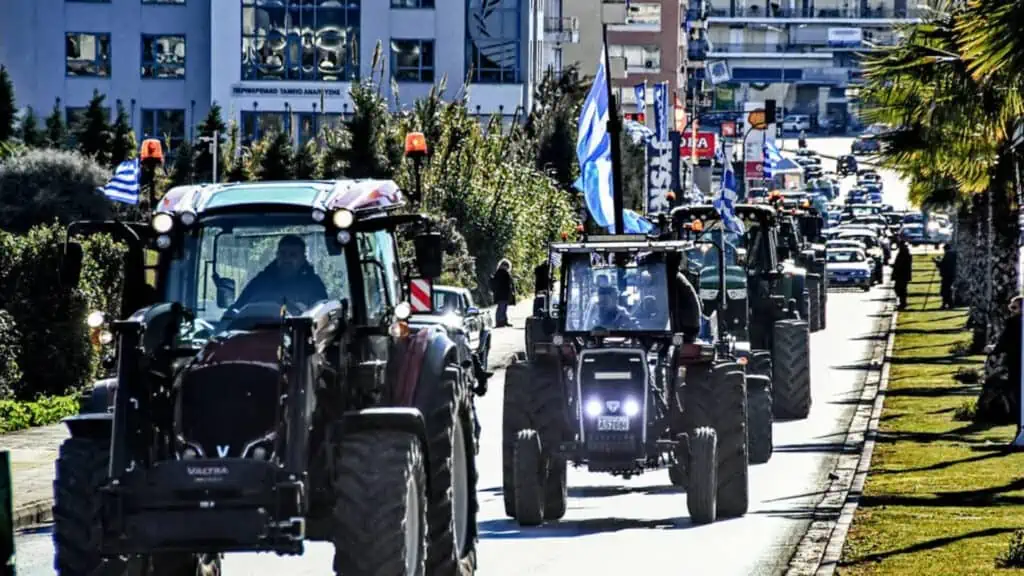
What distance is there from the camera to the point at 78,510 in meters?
12.8

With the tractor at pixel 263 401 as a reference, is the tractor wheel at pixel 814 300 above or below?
below

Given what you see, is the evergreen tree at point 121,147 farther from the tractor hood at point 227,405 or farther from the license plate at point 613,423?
the tractor hood at point 227,405

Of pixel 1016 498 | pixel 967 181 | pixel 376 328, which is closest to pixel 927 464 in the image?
pixel 1016 498

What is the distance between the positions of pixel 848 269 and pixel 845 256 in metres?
1.76

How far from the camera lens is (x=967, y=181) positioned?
3184 centimetres

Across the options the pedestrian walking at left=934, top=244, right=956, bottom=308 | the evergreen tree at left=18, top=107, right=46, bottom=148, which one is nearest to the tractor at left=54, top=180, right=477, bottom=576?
the evergreen tree at left=18, top=107, right=46, bottom=148

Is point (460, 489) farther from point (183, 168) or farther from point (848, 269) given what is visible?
point (848, 269)

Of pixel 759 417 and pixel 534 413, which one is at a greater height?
pixel 534 413

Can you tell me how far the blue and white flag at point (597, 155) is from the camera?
3866 centimetres

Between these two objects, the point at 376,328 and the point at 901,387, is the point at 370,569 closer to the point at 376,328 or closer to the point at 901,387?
the point at 376,328

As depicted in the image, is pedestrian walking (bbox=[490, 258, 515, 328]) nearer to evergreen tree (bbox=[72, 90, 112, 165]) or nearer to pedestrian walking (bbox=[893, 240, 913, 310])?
evergreen tree (bbox=[72, 90, 112, 165])

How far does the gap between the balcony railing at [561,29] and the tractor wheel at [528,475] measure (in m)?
89.7

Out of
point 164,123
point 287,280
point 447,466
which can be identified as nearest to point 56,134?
point 164,123

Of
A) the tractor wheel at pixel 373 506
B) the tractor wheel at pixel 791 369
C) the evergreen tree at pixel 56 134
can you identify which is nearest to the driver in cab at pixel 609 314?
the tractor wheel at pixel 373 506
